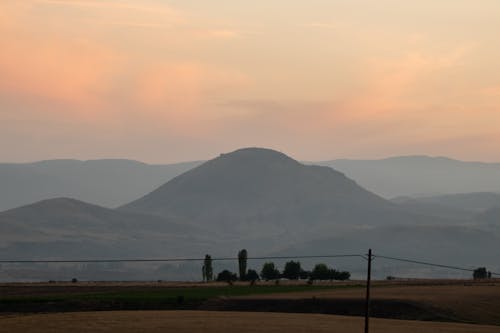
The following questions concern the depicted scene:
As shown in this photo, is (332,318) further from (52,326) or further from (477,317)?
(52,326)

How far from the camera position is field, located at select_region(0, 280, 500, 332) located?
8912 cm

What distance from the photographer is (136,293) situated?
418 ft

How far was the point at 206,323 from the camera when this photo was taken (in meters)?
90.3

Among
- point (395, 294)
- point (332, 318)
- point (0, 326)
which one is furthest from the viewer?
point (395, 294)

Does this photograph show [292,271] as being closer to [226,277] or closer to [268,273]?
[268,273]

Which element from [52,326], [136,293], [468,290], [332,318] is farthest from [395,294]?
[52,326]

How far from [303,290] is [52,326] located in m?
58.3

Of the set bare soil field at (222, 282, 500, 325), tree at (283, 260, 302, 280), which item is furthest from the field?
tree at (283, 260, 302, 280)

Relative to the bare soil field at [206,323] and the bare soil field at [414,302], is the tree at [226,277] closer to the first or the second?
the bare soil field at [414,302]

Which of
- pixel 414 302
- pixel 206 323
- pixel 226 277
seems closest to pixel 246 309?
pixel 414 302

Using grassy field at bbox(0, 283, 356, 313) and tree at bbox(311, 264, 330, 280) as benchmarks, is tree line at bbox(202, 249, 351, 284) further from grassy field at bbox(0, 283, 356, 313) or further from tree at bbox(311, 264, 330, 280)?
grassy field at bbox(0, 283, 356, 313)

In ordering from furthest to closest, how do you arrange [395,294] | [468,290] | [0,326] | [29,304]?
1. [468,290]
2. [395,294]
3. [29,304]
4. [0,326]

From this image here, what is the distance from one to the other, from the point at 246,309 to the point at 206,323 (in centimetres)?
2237

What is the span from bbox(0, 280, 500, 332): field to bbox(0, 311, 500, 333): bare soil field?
0.09m
